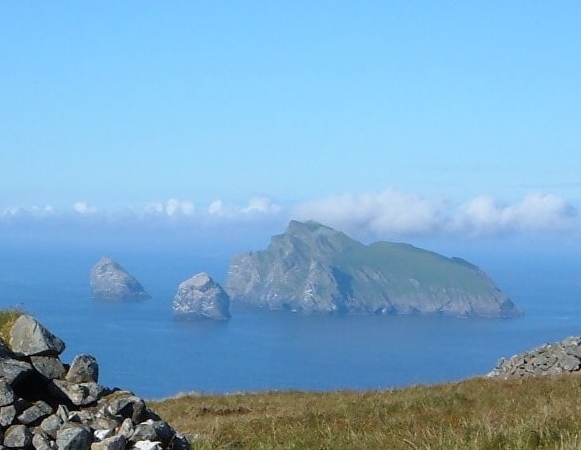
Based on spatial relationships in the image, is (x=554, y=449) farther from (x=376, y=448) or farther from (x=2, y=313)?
(x=2, y=313)

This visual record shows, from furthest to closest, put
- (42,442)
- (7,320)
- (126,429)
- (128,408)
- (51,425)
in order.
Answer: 1. (7,320)
2. (128,408)
3. (126,429)
4. (51,425)
5. (42,442)

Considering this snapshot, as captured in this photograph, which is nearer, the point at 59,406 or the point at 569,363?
the point at 59,406

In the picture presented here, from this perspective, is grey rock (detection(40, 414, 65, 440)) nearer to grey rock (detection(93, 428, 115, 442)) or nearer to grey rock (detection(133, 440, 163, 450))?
grey rock (detection(93, 428, 115, 442))

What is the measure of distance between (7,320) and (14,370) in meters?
3.55

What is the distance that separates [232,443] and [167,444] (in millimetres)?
1734

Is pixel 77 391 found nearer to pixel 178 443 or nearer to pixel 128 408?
pixel 128 408

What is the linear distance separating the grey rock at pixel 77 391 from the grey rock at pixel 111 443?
6.26ft

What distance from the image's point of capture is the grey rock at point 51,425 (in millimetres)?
11578

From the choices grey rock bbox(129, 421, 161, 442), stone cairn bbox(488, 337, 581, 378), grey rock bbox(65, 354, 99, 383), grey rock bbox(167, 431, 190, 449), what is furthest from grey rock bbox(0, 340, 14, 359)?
stone cairn bbox(488, 337, 581, 378)

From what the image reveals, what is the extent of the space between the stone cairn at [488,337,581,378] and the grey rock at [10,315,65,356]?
25383 millimetres

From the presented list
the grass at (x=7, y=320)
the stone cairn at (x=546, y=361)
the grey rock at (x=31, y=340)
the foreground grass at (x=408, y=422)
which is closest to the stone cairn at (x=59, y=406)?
the grey rock at (x=31, y=340)

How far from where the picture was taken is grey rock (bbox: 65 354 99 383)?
538 inches

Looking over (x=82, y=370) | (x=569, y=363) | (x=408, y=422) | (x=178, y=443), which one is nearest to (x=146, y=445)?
(x=178, y=443)

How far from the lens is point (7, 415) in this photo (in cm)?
1154
